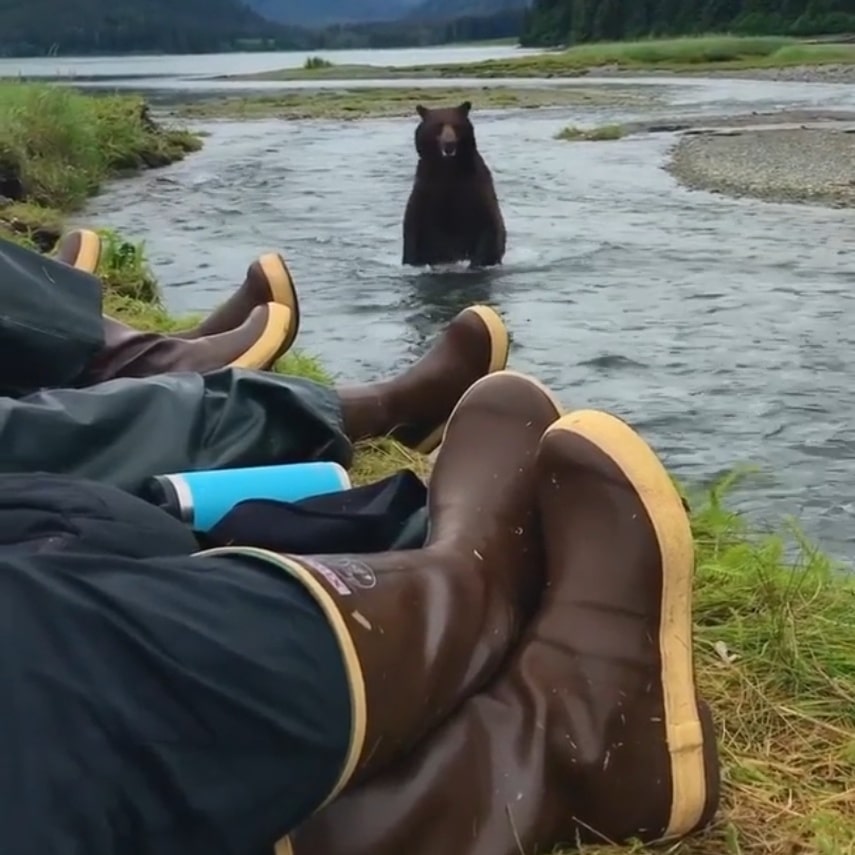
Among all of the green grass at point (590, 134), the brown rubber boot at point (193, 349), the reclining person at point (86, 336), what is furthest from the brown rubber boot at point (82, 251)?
the green grass at point (590, 134)

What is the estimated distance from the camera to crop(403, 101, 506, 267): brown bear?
8.83 metres

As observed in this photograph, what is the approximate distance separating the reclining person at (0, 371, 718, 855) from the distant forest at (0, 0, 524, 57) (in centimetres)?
12766

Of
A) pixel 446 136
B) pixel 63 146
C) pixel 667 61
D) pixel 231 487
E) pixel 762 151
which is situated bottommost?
pixel 667 61

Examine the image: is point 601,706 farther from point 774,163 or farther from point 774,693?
point 774,163

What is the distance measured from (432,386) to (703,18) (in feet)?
250

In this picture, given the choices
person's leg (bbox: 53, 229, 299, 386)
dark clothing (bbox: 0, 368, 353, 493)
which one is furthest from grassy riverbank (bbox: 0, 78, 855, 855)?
person's leg (bbox: 53, 229, 299, 386)

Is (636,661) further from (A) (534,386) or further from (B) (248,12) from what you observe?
(B) (248,12)

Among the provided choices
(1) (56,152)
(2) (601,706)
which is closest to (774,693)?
(2) (601,706)

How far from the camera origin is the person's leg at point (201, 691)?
1.23 meters

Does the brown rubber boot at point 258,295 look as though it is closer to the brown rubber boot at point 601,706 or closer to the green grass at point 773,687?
the green grass at point 773,687

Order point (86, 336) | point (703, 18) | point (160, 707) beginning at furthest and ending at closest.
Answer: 1. point (703, 18)
2. point (86, 336)
3. point (160, 707)

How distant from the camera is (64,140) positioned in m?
13.2

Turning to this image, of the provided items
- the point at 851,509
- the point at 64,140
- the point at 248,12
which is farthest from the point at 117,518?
the point at 248,12

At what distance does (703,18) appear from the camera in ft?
245
